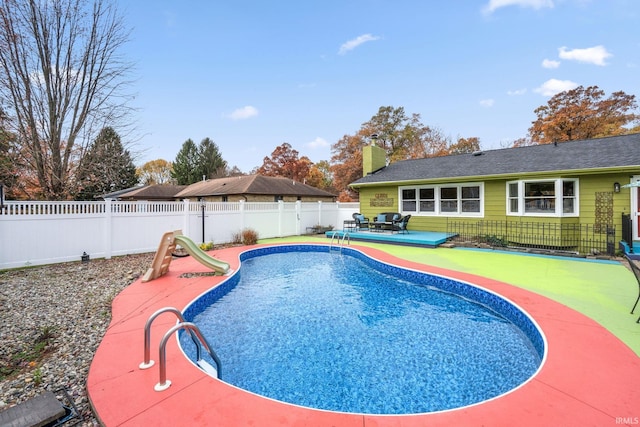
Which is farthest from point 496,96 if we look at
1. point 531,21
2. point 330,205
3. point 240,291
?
point 240,291

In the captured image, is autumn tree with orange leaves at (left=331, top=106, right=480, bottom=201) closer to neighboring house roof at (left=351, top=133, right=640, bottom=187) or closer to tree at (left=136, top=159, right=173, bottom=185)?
neighboring house roof at (left=351, top=133, right=640, bottom=187)

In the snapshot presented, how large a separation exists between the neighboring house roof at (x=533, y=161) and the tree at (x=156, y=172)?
45483 millimetres

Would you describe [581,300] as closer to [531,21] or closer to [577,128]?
[531,21]

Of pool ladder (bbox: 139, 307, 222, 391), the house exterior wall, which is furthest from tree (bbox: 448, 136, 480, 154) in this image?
pool ladder (bbox: 139, 307, 222, 391)

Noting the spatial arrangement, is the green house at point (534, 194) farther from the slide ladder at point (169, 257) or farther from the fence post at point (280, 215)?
the slide ladder at point (169, 257)

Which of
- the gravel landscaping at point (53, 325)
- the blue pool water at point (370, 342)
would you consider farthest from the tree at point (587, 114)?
the gravel landscaping at point (53, 325)

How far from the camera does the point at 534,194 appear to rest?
10133 mm

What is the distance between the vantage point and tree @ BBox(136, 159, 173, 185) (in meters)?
48.1

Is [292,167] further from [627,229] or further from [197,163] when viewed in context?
[627,229]

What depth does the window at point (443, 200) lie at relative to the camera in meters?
11.7

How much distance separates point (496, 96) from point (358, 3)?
1309 centimetres

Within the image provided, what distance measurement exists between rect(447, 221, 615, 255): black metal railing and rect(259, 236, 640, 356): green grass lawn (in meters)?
1.15

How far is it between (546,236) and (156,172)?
54.0 meters

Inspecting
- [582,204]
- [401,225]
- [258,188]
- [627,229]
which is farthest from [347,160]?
[627,229]
